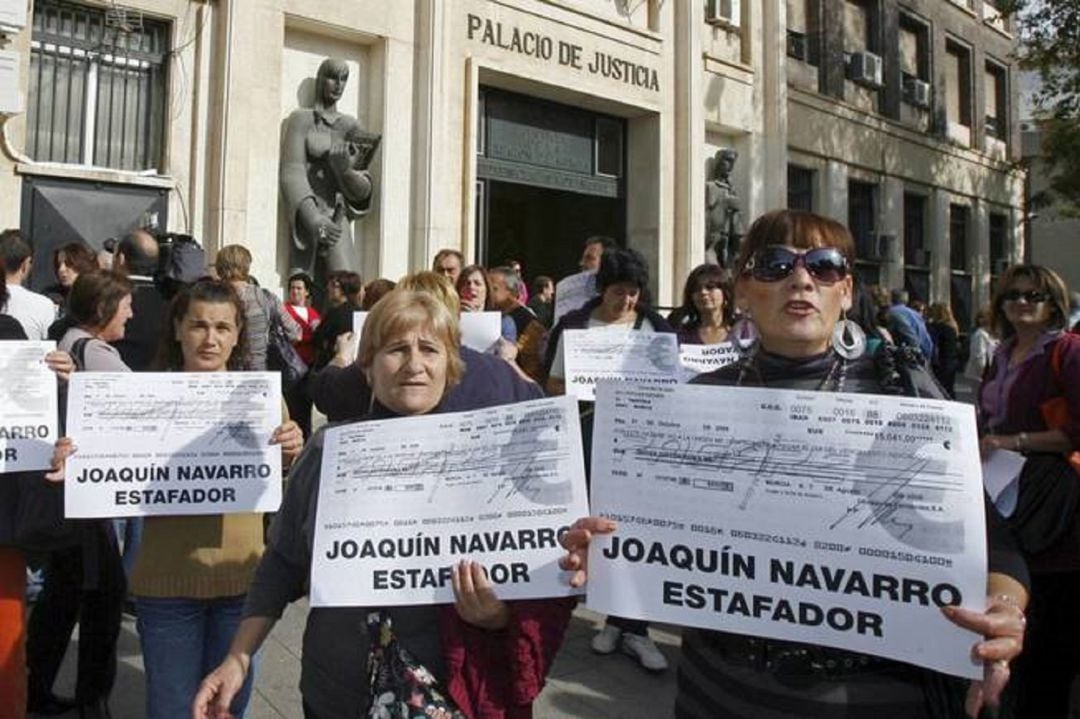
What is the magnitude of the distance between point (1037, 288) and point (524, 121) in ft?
34.2

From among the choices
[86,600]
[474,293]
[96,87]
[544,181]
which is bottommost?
[86,600]

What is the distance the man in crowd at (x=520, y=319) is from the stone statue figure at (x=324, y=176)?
445 cm

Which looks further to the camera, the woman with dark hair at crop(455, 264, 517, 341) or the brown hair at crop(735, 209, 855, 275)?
the woman with dark hair at crop(455, 264, 517, 341)

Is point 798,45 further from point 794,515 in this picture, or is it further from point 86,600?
point 794,515

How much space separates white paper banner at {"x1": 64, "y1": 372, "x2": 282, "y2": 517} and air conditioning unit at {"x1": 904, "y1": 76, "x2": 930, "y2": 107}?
70.4ft

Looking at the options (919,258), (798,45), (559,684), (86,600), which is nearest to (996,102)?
(919,258)

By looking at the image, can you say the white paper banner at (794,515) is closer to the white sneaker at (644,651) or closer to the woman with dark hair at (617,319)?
the woman with dark hair at (617,319)

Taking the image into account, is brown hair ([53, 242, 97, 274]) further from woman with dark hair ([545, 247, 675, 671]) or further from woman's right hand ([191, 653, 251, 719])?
woman's right hand ([191, 653, 251, 719])

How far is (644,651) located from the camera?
4.64 m

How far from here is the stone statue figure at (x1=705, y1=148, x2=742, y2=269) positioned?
1557 centimetres

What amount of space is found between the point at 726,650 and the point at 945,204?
906 inches

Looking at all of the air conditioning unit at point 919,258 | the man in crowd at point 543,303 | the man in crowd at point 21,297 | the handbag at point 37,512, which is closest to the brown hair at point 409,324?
the handbag at point 37,512

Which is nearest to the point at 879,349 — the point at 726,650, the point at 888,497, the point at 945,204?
the point at 888,497

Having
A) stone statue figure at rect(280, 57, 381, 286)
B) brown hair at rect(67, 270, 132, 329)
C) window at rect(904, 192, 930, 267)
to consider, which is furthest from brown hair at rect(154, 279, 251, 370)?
window at rect(904, 192, 930, 267)
